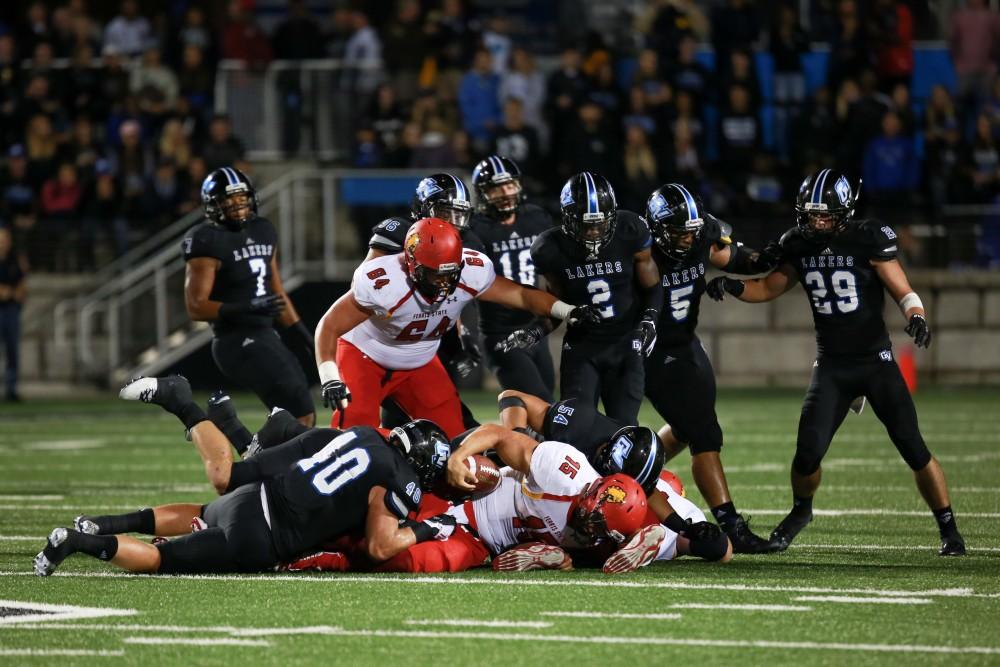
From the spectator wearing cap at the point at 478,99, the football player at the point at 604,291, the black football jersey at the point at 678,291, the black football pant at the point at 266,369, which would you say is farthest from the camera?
the spectator wearing cap at the point at 478,99

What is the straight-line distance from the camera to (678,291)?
7867mm

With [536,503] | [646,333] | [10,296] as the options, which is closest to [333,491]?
[536,503]

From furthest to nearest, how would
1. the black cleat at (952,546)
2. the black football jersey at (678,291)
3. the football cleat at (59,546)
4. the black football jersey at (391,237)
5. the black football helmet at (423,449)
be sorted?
the black football jersey at (391,237) < the black football jersey at (678,291) < the black cleat at (952,546) < the black football helmet at (423,449) < the football cleat at (59,546)

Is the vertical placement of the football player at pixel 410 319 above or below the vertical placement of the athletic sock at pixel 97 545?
above

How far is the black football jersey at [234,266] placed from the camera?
30.3 ft

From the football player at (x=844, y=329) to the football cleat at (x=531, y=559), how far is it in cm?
119

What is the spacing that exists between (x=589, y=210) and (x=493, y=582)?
6.61 ft

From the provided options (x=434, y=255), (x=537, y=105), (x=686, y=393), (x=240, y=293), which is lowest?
(x=686, y=393)

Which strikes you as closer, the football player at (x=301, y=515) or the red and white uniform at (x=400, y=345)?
the football player at (x=301, y=515)

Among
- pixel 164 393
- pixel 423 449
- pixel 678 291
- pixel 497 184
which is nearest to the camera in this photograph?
pixel 423 449

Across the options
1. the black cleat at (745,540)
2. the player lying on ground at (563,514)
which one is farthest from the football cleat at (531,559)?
the black cleat at (745,540)

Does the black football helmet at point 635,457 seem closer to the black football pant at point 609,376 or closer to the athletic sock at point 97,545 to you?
the black football pant at point 609,376

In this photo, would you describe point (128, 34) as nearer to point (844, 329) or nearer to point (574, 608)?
point (844, 329)

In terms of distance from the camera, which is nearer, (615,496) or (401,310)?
(615,496)
